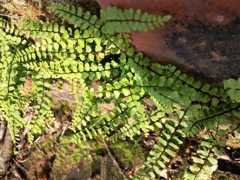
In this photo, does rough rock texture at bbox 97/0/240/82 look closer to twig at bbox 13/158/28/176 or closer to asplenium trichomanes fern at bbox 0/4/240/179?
asplenium trichomanes fern at bbox 0/4/240/179

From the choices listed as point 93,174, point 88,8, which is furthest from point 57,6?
point 93,174

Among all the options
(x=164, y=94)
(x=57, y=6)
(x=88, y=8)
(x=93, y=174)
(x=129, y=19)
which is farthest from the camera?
(x=93, y=174)

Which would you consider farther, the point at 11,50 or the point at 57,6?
the point at 11,50

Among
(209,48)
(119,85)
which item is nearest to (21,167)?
(119,85)

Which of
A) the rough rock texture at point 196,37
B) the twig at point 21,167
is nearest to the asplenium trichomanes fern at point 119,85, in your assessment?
the rough rock texture at point 196,37

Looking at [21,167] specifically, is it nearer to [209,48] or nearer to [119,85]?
[119,85]

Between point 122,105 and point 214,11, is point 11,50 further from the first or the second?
point 214,11
